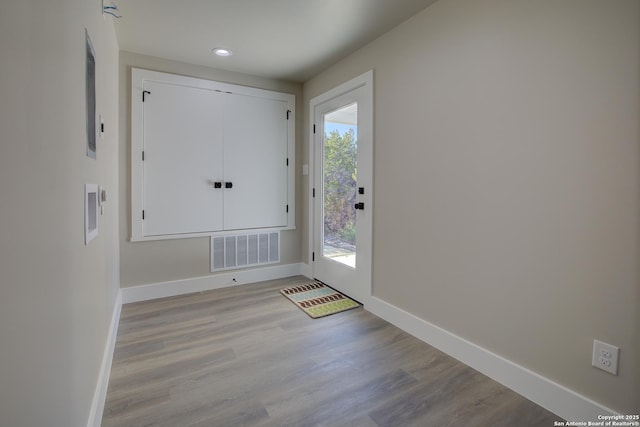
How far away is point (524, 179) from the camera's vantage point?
1.76 metres

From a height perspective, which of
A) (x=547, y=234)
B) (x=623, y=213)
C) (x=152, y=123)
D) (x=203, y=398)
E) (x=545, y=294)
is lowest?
(x=203, y=398)

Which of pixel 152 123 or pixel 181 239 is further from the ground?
pixel 152 123

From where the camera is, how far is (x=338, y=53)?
121 inches

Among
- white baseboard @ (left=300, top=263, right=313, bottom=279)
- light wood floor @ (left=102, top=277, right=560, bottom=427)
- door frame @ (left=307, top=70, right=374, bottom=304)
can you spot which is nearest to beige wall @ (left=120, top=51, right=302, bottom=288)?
light wood floor @ (left=102, top=277, right=560, bottom=427)

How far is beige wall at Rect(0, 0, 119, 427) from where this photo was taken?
648 millimetres

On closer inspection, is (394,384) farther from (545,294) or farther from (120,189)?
(120,189)

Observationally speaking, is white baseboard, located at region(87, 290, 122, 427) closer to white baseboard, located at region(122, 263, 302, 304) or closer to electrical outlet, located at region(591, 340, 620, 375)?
white baseboard, located at region(122, 263, 302, 304)

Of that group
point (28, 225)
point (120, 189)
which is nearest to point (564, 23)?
point (28, 225)

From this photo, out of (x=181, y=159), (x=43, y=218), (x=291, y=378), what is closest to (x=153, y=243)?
(x=181, y=159)

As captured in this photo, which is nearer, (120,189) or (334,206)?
(120,189)

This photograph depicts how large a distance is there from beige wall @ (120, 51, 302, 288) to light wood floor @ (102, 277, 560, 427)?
54 cm

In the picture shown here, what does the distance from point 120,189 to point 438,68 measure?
2907 millimetres

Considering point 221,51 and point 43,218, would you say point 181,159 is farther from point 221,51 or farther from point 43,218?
point 43,218

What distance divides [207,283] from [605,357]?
3213 mm
